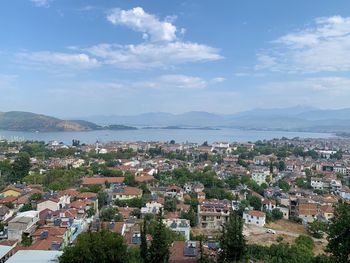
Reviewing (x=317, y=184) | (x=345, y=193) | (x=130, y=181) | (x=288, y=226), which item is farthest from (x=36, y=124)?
(x=288, y=226)

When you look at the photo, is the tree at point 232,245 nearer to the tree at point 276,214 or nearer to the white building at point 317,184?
the tree at point 276,214

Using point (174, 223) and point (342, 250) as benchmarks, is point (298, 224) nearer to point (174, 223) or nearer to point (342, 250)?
point (174, 223)

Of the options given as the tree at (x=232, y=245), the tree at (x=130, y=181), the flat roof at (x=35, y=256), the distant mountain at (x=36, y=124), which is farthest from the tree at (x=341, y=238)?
the distant mountain at (x=36, y=124)

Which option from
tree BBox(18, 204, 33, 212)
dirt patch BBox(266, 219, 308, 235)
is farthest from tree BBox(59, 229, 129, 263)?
dirt patch BBox(266, 219, 308, 235)

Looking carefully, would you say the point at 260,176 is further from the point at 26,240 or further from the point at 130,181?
the point at 26,240

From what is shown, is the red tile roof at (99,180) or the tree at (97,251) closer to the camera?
the tree at (97,251)
